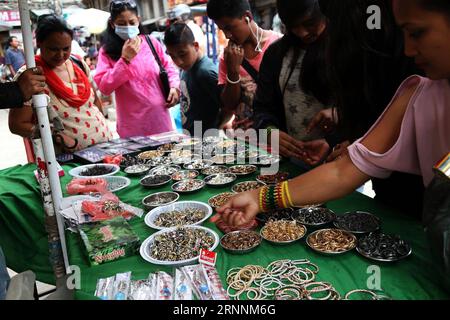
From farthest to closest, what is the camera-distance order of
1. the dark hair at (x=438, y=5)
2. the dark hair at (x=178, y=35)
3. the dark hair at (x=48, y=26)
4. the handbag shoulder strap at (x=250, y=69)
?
the dark hair at (x=178, y=35) < the handbag shoulder strap at (x=250, y=69) < the dark hair at (x=48, y=26) < the dark hair at (x=438, y=5)

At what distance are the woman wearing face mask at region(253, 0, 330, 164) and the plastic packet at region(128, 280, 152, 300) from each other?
4.15 ft

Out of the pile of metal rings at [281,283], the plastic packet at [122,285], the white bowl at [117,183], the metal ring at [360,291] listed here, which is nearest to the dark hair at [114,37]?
the white bowl at [117,183]

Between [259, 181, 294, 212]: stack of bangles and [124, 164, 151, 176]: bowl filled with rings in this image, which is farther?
[124, 164, 151, 176]: bowl filled with rings

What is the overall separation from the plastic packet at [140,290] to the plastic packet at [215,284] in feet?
0.62

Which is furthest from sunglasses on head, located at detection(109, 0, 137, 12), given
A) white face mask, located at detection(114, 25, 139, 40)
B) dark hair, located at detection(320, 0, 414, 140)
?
dark hair, located at detection(320, 0, 414, 140)

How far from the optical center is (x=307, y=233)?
4.59 ft

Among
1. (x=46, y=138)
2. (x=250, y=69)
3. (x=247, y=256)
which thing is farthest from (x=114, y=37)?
(x=247, y=256)

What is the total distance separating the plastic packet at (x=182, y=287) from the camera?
104cm

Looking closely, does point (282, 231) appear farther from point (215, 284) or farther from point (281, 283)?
point (215, 284)

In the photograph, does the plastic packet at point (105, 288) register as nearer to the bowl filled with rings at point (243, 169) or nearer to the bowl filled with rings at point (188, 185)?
the bowl filled with rings at point (188, 185)

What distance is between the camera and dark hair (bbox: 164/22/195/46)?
308 centimetres

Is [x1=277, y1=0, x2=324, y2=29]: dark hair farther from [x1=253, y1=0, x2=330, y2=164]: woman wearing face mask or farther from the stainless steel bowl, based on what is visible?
the stainless steel bowl
